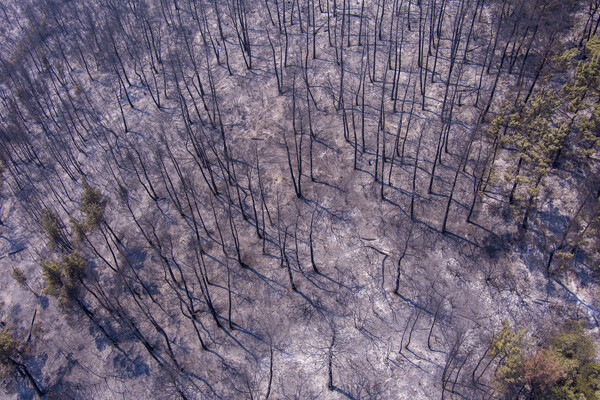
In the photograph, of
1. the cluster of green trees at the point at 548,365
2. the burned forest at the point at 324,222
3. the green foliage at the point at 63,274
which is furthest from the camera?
the green foliage at the point at 63,274

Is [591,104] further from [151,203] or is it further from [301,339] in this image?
[151,203]

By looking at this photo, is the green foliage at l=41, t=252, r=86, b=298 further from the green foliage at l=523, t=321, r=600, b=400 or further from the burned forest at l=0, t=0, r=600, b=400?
the green foliage at l=523, t=321, r=600, b=400

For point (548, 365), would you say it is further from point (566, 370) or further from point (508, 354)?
point (508, 354)

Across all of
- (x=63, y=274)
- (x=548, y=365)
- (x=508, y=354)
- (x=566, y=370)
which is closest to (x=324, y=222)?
(x=508, y=354)

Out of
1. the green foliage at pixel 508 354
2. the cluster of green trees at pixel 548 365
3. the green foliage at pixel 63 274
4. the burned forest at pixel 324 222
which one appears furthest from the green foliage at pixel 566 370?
the green foliage at pixel 63 274

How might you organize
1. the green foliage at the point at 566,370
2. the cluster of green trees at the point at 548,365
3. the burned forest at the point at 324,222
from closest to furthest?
the green foliage at the point at 566,370 < the cluster of green trees at the point at 548,365 < the burned forest at the point at 324,222

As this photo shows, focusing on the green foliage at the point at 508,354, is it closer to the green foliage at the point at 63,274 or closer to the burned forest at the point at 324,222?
the burned forest at the point at 324,222

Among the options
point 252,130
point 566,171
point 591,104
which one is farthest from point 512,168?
point 252,130
